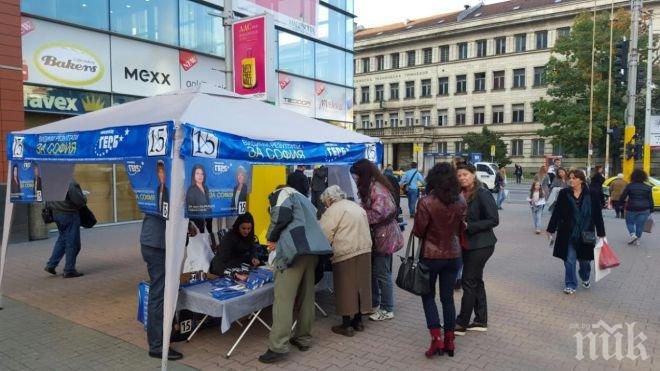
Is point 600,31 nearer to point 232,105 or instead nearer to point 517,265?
point 517,265

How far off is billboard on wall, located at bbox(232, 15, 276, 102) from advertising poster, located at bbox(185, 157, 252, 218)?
5.03m

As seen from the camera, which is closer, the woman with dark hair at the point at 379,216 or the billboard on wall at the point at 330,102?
the woman with dark hair at the point at 379,216

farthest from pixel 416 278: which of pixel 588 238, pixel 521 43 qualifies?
pixel 521 43

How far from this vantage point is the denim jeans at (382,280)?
17.9 feet

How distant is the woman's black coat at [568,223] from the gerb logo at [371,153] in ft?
8.59

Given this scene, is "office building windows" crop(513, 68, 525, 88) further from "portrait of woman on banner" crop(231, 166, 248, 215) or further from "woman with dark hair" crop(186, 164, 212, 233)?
"woman with dark hair" crop(186, 164, 212, 233)

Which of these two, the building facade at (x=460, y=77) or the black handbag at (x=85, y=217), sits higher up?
the building facade at (x=460, y=77)

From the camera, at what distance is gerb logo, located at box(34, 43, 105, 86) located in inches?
441

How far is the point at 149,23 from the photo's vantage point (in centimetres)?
1335

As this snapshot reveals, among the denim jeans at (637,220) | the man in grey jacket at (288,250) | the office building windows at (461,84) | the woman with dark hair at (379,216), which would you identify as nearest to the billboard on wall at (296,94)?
the denim jeans at (637,220)

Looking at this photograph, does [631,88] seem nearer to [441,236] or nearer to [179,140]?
[441,236]

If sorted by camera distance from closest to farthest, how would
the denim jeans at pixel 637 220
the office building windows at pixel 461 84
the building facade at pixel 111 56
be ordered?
the denim jeans at pixel 637 220 → the building facade at pixel 111 56 → the office building windows at pixel 461 84

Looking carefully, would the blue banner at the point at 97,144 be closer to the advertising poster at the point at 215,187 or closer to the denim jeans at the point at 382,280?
the advertising poster at the point at 215,187

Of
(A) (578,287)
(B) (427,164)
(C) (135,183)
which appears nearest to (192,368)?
(C) (135,183)
